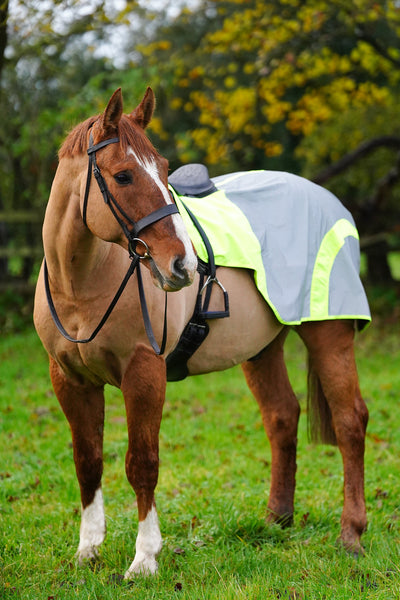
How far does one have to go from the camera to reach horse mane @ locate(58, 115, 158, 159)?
2736 millimetres

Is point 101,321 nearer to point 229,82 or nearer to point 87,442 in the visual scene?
point 87,442

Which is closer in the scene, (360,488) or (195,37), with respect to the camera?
(360,488)

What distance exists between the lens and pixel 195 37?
15.3 meters

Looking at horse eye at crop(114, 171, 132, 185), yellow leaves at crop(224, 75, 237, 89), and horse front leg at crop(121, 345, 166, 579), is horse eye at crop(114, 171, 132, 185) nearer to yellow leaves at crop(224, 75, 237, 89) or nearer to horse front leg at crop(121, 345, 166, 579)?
horse front leg at crop(121, 345, 166, 579)

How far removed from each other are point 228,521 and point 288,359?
5.61 metres

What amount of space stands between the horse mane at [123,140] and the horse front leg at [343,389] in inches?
62.7

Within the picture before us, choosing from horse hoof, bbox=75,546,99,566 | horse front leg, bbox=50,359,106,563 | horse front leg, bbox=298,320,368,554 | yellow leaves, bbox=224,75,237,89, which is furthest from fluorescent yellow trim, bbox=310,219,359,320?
yellow leaves, bbox=224,75,237,89

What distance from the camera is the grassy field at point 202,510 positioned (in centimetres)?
304

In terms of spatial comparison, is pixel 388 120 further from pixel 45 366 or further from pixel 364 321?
pixel 364 321

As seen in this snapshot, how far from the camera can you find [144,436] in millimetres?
3078

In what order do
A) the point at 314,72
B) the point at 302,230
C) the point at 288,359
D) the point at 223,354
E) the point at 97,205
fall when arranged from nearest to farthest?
the point at 97,205
the point at 223,354
the point at 302,230
the point at 288,359
the point at 314,72

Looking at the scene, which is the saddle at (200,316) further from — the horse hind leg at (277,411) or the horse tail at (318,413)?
the horse tail at (318,413)

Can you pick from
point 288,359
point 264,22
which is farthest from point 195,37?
point 288,359

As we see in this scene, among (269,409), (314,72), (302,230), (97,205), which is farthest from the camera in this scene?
(314,72)
